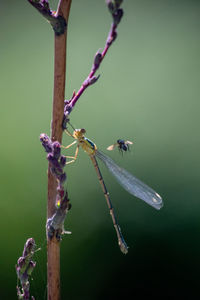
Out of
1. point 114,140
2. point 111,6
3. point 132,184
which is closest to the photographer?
point 111,6

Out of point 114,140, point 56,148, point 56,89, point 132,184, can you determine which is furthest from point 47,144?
point 114,140

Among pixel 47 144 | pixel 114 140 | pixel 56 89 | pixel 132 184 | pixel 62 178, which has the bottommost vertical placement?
pixel 62 178

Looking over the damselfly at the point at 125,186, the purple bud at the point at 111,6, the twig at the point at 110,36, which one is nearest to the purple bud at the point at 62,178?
the twig at the point at 110,36

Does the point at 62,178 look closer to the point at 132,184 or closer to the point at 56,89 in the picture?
the point at 56,89

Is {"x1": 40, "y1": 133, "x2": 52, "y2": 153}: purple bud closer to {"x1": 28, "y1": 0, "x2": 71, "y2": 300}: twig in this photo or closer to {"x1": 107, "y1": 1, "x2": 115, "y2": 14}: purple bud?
{"x1": 28, "y1": 0, "x2": 71, "y2": 300}: twig

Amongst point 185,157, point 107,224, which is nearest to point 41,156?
point 107,224

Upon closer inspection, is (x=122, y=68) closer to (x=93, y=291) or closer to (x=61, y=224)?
(x=93, y=291)
